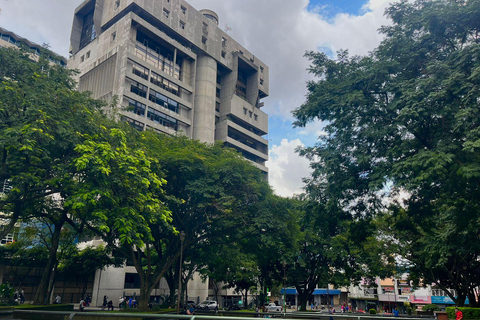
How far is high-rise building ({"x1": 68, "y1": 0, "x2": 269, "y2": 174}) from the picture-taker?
5741 cm

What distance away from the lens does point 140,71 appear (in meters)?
58.7

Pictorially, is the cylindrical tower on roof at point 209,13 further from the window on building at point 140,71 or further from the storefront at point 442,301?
the storefront at point 442,301

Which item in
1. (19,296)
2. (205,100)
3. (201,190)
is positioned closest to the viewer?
(201,190)

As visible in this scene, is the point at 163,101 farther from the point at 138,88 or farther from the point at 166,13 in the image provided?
the point at 166,13

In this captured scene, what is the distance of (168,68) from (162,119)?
11.2 meters

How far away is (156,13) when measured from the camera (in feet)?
205

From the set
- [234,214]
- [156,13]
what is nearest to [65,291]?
[234,214]

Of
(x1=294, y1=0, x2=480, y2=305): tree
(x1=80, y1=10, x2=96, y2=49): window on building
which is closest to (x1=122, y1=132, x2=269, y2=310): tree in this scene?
(x1=294, y1=0, x2=480, y2=305): tree

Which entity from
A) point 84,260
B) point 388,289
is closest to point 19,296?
point 84,260

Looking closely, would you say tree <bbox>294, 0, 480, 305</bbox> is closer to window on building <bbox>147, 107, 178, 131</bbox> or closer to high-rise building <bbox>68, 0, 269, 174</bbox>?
high-rise building <bbox>68, 0, 269, 174</bbox>

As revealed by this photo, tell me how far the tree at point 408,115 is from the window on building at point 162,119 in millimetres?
44590

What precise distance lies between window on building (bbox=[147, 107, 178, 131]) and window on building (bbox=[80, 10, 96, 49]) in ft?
68.6

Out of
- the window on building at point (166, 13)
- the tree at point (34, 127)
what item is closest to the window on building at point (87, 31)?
the window on building at point (166, 13)

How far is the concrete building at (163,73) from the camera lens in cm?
5597
